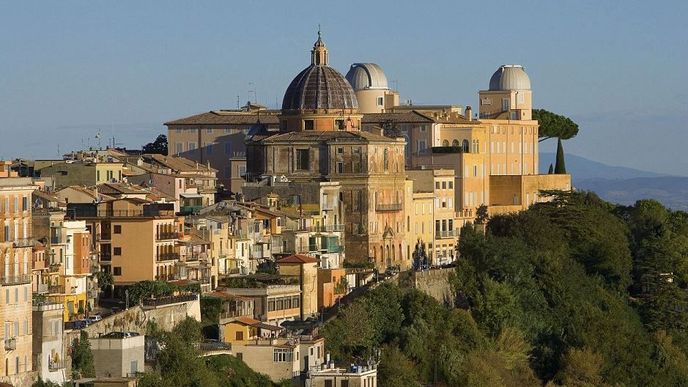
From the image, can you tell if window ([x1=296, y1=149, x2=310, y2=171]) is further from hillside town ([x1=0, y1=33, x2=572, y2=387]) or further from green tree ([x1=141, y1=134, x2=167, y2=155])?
green tree ([x1=141, y1=134, x2=167, y2=155])

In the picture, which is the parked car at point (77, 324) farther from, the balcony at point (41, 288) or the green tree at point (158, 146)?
the green tree at point (158, 146)

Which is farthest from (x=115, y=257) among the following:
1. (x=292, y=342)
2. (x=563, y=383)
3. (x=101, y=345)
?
(x=563, y=383)

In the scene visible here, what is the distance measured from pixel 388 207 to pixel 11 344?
1398 inches

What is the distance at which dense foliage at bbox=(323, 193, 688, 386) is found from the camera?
72062 millimetres

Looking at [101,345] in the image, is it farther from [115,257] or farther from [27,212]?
[115,257]

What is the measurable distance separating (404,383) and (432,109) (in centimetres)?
4300

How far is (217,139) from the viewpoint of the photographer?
106 metres

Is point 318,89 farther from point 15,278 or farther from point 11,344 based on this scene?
point 11,344

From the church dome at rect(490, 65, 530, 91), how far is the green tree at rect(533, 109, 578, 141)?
5552 mm

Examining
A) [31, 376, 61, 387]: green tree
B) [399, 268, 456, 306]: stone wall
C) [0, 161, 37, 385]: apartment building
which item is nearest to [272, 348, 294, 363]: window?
[0, 161, 37, 385]: apartment building

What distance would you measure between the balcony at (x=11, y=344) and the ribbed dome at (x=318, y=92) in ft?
122

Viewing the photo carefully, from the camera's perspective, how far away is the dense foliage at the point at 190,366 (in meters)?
58.2

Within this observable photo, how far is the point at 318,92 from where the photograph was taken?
91812 mm

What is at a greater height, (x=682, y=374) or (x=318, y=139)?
(x=318, y=139)
